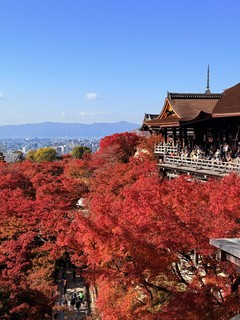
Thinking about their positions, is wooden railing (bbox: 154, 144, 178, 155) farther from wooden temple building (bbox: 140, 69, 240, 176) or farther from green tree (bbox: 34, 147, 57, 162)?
green tree (bbox: 34, 147, 57, 162)

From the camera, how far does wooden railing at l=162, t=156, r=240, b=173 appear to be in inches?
835

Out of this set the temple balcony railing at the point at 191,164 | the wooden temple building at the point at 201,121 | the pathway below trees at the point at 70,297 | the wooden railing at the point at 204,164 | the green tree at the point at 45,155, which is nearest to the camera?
the pathway below trees at the point at 70,297

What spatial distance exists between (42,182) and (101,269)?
20604mm

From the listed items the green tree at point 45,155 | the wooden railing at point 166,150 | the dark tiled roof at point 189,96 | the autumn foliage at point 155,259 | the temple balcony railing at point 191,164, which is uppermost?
the dark tiled roof at point 189,96

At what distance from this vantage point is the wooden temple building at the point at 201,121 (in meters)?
26.6

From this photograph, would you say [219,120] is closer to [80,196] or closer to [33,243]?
[80,196]

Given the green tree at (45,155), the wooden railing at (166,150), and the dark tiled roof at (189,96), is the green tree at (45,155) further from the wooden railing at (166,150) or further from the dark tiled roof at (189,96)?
the wooden railing at (166,150)

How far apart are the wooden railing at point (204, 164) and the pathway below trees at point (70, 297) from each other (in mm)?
11310

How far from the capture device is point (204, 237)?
1216 centimetres

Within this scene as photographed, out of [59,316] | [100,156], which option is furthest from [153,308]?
[100,156]

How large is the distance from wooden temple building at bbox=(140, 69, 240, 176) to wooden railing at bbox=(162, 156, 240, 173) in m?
0.10

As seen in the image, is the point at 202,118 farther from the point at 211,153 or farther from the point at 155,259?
the point at 155,259

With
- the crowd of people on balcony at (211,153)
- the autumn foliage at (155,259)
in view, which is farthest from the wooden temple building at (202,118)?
the autumn foliage at (155,259)

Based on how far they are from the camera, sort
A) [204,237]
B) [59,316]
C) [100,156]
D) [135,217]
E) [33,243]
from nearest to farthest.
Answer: [204,237]
[135,217]
[59,316]
[33,243]
[100,156]
